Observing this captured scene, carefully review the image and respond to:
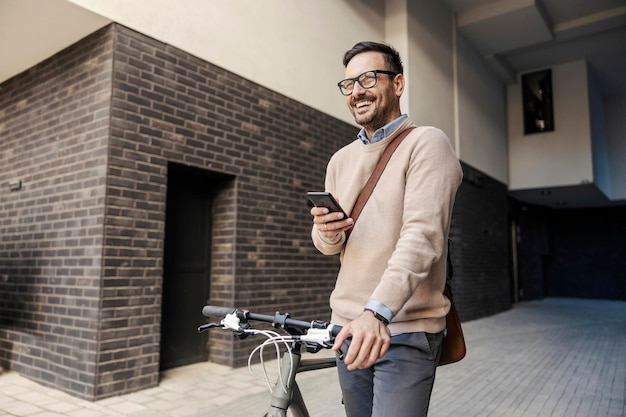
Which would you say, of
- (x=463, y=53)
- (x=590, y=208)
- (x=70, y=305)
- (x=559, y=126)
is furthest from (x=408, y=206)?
(x=590, y=208)

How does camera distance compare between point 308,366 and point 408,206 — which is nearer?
point 408,206

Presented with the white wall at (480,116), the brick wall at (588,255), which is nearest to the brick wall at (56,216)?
the white wall at (480,116)

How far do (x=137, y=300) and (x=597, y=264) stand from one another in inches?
686

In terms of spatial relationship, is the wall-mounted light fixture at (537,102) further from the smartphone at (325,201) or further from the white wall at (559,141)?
the smartphone at (325,201)

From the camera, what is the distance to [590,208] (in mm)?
16969

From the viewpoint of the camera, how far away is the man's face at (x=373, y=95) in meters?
1.52

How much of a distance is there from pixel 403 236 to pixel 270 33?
4.94 m

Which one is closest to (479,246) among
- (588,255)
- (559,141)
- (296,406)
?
(559,141)

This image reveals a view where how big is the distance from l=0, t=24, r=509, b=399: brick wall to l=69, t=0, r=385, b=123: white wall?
0.17 meters

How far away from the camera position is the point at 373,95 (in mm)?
1513

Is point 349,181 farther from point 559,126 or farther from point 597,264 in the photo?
point 597,264

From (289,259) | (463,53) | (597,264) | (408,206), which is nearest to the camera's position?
(408,206)

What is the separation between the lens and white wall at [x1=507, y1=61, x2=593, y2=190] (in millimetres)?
11773

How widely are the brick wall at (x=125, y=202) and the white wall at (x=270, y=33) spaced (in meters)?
0.17
